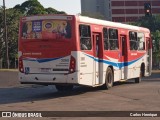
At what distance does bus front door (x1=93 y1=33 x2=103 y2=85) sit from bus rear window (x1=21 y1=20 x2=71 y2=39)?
1851mm

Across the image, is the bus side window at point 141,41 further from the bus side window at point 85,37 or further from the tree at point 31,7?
the tree at point 31,7

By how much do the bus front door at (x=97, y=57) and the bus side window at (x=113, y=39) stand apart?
1207 mm

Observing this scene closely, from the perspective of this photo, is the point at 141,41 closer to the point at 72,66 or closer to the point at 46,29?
the point at 46,29

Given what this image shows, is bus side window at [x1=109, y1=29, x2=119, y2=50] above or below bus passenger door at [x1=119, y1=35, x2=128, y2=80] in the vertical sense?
above

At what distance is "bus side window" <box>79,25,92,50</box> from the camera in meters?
17.8

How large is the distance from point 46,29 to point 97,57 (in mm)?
2692

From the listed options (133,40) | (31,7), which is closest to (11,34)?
(31,7)

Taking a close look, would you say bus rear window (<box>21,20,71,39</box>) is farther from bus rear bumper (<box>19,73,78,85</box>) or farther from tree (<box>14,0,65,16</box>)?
tree (<box>14,0,65,16</box>)

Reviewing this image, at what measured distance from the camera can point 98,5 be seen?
16025 centimetres

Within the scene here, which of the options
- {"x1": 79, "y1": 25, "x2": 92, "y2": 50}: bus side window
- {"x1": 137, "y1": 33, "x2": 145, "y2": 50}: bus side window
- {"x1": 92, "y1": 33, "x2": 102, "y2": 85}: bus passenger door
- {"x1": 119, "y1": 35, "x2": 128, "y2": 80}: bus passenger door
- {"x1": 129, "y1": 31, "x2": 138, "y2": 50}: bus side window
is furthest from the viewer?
{"x1": 137, "y1": 33, "x2": 145, "y2": 50}: bus side window

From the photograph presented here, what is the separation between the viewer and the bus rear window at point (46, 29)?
17.6 meters

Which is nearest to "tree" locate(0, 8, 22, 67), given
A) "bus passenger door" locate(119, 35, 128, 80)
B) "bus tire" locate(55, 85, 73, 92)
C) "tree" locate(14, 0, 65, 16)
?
"tree" locate(14, 0, 65, 16)

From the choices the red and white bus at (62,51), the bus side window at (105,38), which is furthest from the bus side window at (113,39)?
the red and white bus at (62,51)

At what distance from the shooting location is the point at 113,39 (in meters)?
21.0
